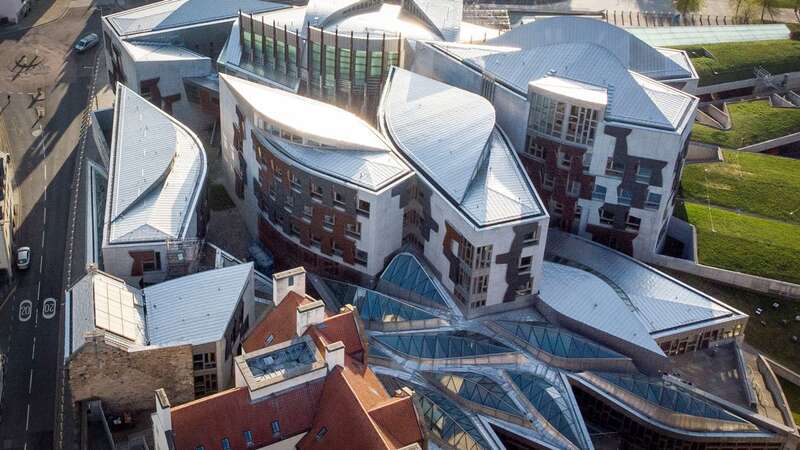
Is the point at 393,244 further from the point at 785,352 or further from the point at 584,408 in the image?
the point at 785,352

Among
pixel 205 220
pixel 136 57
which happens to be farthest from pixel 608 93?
pixel 136 57

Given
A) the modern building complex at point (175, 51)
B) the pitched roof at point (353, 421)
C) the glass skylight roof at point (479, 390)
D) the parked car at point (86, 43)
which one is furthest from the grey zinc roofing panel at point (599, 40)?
the parked car at point (86, 43)

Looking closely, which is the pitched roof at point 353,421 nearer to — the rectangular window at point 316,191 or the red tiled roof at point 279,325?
the red tiled roof at point 279,325

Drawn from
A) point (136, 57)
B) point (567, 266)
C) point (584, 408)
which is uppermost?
point (136, 57)

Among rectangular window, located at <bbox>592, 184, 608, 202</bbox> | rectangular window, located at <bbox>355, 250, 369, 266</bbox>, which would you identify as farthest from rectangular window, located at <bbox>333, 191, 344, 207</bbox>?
rectangular window, located at <bbox>592, 184, 608, 202</bbox>

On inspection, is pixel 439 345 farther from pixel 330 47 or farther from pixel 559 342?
pixel 330 47
